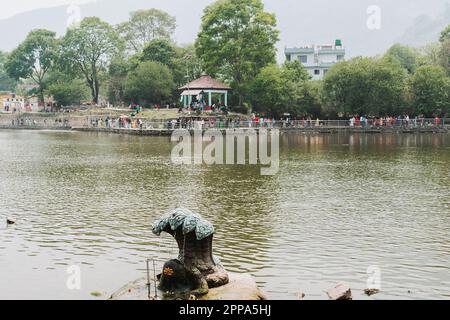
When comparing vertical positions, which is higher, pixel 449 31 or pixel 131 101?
pixel 449 31

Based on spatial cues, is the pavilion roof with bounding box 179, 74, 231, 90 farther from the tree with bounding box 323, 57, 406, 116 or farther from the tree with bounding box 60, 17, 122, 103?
the tree with bounding box 60, 17, 122, 103

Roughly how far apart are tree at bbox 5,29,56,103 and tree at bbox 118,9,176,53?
1436 cm

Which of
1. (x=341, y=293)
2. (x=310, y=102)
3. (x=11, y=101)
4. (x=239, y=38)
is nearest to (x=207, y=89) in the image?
(x=239, y=38)

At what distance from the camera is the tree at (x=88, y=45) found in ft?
331

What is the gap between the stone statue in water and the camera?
12492 mm

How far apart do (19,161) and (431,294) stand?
32.8 m

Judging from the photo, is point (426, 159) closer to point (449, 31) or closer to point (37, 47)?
point (449, 31)

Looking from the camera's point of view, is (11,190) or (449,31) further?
(449,31)

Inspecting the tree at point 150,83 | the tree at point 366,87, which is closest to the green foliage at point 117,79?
the tree at point 150,83

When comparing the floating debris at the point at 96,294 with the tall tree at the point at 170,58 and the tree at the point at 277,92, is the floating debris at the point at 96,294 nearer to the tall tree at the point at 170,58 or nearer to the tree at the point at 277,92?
the tree at the point at 277,92

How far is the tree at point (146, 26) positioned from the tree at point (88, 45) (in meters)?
17.5

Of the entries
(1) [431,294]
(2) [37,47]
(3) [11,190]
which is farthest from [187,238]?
(2) [37,47]

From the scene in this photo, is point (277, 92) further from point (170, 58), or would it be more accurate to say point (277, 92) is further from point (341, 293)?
point (341, 293)

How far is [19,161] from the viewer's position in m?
40.9
